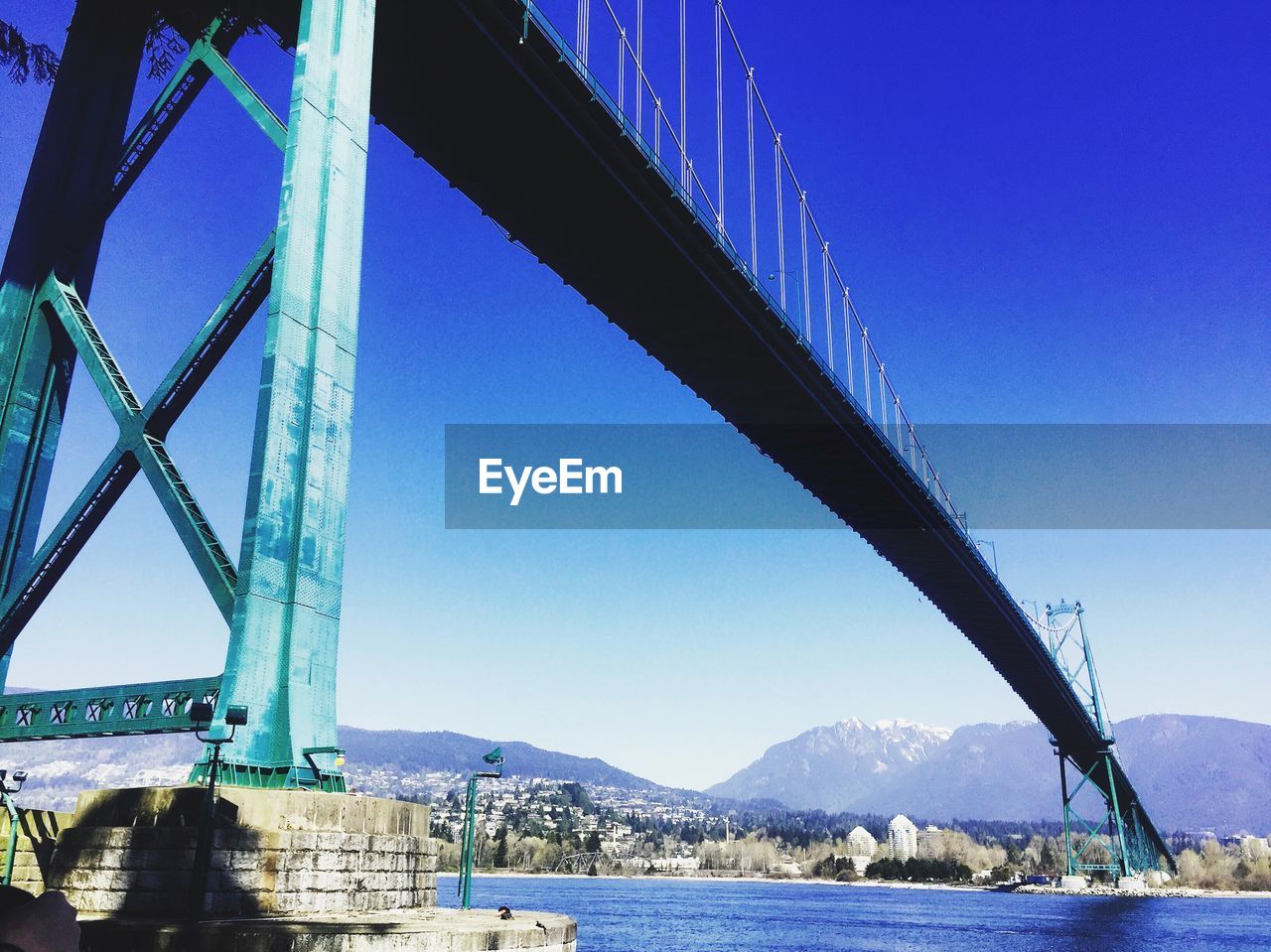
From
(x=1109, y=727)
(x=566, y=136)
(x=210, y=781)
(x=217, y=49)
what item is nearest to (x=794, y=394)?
(x=566, y=136)

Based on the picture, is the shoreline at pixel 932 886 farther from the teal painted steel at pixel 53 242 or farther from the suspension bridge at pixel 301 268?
the teal painted steel at pixel 53 242

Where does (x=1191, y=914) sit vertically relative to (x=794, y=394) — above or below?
below

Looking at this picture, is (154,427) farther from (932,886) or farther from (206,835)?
(932,886)

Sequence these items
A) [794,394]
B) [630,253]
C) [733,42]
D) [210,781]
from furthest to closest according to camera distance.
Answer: [733,42]
[794,394]
[630,253]
[210,781]

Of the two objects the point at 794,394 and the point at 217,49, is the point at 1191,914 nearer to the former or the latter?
the point at 794,394

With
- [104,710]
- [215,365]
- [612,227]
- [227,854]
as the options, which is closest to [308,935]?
[227,854]

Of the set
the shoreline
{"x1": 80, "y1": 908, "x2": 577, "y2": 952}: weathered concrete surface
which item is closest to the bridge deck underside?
{"x1": 80, "y1": 908, "x2": 577, "y2": 952}: weathered concrete surface
